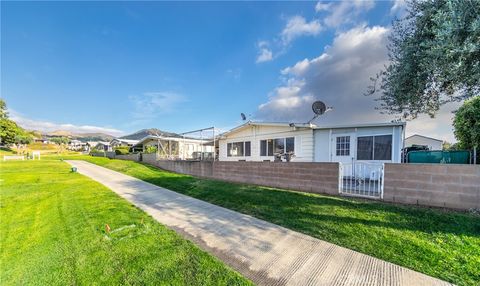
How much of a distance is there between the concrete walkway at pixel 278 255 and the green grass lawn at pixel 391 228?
0.29 meters

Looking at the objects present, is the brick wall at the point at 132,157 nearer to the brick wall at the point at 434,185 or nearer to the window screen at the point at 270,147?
the window screen at the point at 270,147

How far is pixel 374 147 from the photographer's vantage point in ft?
32.2

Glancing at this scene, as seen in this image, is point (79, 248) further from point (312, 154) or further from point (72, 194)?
point (312, 154)

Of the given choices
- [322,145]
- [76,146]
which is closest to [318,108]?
[322,145]

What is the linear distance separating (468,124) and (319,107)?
602cm

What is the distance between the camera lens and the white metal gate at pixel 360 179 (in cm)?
610

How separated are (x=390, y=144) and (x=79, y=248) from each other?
1153cm

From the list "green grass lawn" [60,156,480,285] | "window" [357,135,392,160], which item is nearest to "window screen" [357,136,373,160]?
"window" [357,135,392,160]

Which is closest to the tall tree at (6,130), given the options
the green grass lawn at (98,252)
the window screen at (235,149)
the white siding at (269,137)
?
the window screen at (235,149)

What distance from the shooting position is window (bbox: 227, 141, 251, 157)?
14.8m

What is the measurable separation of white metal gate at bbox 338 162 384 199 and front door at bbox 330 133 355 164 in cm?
386

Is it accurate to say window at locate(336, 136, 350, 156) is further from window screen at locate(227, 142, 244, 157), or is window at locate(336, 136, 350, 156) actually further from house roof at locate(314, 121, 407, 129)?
window screen at locate(227, 142, 244, 157)

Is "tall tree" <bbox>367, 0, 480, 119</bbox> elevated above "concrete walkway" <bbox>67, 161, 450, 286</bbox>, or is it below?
above

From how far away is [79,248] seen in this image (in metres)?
3.68
